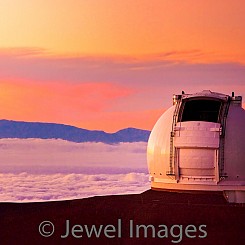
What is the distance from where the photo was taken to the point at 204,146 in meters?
33.8

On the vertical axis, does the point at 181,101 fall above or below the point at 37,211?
above

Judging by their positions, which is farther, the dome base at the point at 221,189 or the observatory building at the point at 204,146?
the dome base at the point at 221,189

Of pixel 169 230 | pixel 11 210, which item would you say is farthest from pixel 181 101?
pixel 11 210

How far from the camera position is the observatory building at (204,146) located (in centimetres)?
3397

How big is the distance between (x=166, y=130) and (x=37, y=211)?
20.6 feet

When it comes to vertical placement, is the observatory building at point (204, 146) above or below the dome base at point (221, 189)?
above

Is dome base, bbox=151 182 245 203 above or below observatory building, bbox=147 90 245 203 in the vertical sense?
below

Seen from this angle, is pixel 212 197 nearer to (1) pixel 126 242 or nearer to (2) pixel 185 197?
A: (2) pixel 185 197

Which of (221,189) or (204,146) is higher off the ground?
(204,146)

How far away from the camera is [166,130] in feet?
116

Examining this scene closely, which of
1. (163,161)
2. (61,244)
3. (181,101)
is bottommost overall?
(61,244)

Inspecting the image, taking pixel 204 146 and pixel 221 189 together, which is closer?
pixel 204 146

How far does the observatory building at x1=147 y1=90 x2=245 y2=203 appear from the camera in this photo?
111 ft

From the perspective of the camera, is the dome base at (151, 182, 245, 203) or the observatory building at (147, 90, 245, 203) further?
the dome base at (151, 182, 245, 203)
